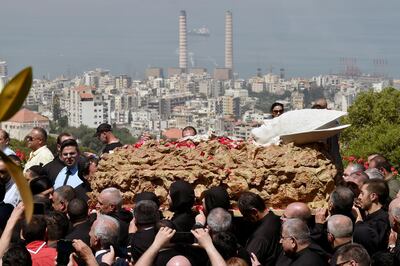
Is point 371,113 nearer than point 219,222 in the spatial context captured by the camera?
No

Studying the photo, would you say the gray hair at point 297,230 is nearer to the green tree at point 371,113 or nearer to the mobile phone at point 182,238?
the mobile phone at point 182,238

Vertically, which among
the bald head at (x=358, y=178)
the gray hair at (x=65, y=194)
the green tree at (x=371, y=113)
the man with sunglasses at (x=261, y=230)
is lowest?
the green tree at (x=371, y=113)

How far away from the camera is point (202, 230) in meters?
4.75

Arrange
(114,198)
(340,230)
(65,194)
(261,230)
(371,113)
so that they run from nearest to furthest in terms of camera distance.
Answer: (340,230) < (261,230) < (114,198) < (65,194) < (371,113)

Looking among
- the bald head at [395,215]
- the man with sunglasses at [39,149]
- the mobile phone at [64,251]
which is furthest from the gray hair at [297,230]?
the man with sunglasses at [39,149]

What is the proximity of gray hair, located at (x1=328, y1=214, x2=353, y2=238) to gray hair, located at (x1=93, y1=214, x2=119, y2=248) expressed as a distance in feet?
4.98

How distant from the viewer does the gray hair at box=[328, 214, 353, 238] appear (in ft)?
17.3

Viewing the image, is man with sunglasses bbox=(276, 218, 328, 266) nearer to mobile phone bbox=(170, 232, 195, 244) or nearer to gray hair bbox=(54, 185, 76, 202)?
mobile phone bbox=(170, 232, 195, 244)

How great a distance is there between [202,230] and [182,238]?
1.22ft

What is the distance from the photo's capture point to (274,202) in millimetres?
7277

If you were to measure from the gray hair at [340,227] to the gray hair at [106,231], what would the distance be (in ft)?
4.98

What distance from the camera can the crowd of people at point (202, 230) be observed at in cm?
471

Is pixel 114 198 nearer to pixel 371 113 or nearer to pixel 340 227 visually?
pixel 340 227

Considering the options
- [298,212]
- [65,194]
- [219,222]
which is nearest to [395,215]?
[298,212]
